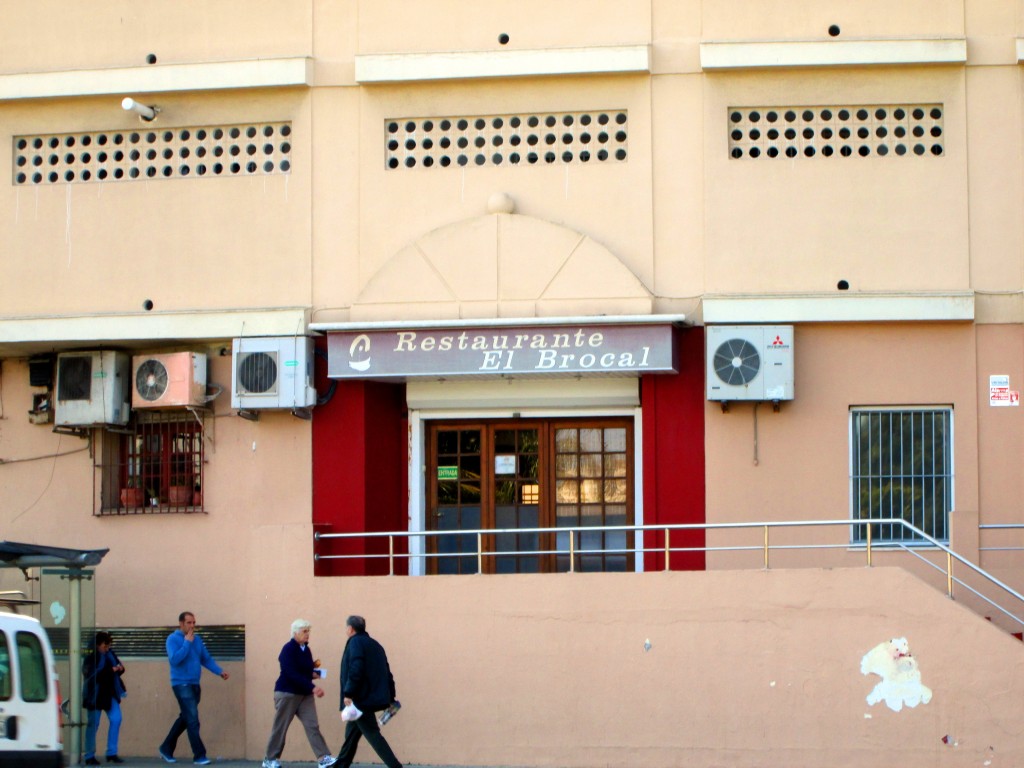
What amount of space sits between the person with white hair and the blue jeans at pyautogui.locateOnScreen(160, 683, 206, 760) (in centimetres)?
130

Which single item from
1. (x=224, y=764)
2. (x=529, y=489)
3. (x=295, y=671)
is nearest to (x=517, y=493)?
(x=529, y=489)

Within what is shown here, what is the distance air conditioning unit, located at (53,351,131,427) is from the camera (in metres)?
18.5

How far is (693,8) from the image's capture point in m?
17.9

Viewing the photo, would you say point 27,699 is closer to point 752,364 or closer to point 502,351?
point 502,351

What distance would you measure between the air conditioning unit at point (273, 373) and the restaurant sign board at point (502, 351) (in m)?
Answer: 0.45

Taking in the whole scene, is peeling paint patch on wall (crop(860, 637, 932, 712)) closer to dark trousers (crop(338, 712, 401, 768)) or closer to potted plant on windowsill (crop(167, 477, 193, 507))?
dark trousers (crop(338, 712, 401, 768))

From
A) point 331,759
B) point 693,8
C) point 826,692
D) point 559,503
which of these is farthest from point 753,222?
point 331,759

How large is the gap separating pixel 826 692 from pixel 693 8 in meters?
7.75

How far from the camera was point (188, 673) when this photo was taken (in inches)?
663

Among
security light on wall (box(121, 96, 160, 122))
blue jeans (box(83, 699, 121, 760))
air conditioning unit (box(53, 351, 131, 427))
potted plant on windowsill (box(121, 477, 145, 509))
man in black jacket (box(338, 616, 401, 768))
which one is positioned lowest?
blue jeans (box(83, 699, 121, 760))

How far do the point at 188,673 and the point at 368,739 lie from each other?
2.89m

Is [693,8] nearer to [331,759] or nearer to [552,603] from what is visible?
[552,603]

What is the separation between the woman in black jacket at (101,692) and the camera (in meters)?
16.8

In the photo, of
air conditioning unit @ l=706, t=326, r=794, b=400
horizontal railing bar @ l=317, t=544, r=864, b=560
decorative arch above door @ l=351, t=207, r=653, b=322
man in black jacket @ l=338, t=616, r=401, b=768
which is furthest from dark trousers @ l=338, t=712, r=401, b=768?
air conditioning unit @ l=706, t=326, r=794, b=400
